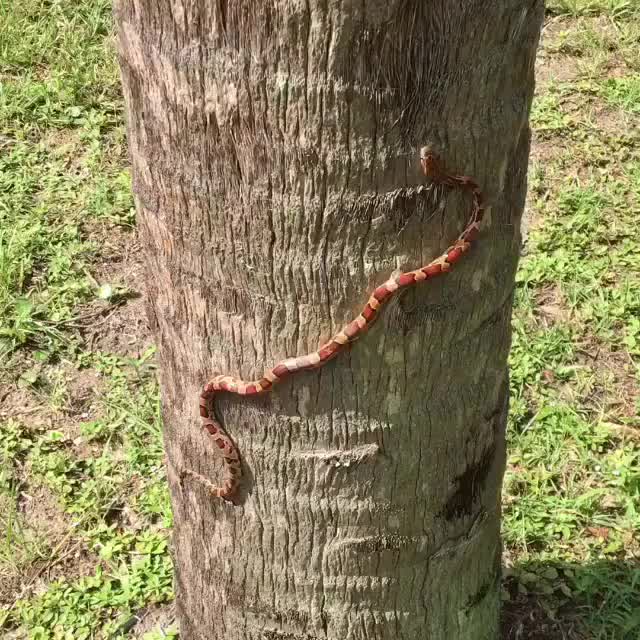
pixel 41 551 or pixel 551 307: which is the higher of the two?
pixel 551 307

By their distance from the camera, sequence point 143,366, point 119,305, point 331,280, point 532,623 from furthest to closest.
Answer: point 119,305 < point 143,366 < point 532,623 < point 331,280

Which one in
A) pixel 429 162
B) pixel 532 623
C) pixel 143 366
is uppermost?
pixel 429 162

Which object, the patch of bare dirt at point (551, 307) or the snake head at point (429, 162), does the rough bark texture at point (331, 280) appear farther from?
the patch of bare dirt at point (551, 307)

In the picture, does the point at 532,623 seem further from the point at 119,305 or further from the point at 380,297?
the point at 119,305

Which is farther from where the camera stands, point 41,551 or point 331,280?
point 41,551

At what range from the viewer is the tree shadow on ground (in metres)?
2.96

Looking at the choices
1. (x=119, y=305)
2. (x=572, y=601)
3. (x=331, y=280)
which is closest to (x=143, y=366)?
(x=119, y=305)

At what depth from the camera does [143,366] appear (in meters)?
3.90

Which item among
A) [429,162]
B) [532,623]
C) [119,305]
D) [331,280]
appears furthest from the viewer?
[119,305]

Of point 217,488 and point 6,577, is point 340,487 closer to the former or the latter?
point 217,488

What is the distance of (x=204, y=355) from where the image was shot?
5.86 ft

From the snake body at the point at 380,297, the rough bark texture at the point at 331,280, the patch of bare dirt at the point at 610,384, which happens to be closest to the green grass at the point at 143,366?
the patch of bare dirt at the point at 610,384

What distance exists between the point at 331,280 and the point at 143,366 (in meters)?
2.45

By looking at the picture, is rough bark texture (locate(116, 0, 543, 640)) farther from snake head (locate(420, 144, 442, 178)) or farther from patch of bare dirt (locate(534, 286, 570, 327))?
patch of bare dirt (locate(534, 286, 570, 327))
